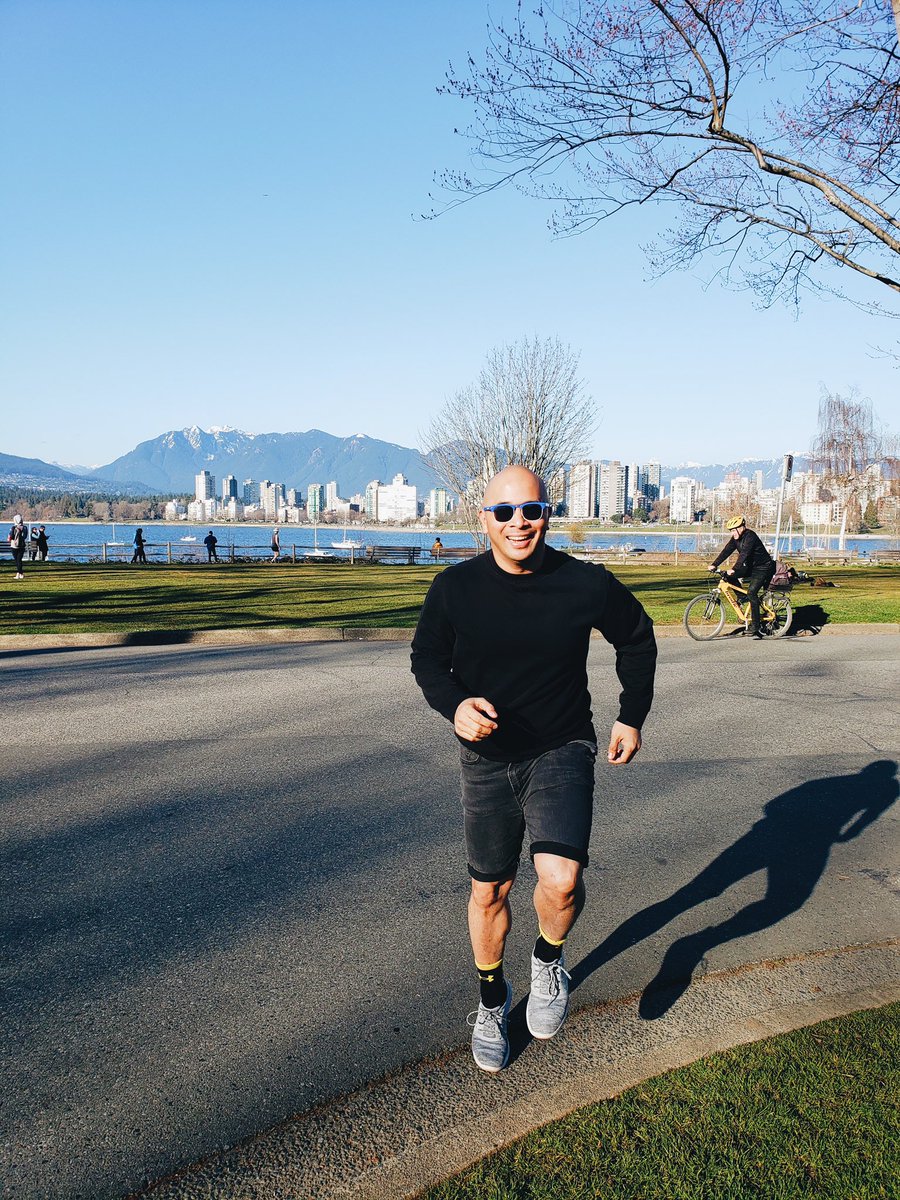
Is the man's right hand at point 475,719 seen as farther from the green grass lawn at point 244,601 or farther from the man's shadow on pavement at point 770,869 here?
the green grass lawn at point 244,601

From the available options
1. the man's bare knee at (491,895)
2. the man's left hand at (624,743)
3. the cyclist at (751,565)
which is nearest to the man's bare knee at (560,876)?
the man's bare knee at (491,895)

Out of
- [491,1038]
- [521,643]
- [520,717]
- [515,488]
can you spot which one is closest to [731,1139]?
[491,1038]

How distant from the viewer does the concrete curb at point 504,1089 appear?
2508mm

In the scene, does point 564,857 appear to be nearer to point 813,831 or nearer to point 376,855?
point 376,855

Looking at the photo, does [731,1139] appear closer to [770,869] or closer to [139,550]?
[770,869]

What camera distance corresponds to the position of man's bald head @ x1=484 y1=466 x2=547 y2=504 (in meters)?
3.12

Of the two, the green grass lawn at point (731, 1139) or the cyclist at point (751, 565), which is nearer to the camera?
the green grass lawn at point (731, 1139)

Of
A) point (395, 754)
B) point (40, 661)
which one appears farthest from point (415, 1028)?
point (40, 661)

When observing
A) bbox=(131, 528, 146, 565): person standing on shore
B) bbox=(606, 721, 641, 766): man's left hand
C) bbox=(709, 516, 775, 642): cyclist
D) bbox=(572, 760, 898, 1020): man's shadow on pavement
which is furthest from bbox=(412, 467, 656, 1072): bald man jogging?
bbox=(131, 528, 146, 565): person standing on shore

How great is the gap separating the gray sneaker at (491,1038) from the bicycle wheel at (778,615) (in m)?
12.5

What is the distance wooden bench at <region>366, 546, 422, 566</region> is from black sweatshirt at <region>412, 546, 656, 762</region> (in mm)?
47210

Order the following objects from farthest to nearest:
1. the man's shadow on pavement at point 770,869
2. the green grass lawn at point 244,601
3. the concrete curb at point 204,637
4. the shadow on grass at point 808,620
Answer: the green grass lawn at point 244,601 → the shadow on grass at point 808,620 → the concrete curb at point 204,637 → the man's shadow on pavement at point 770,869

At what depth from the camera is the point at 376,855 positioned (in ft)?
16.0

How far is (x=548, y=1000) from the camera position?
3.14 meters
